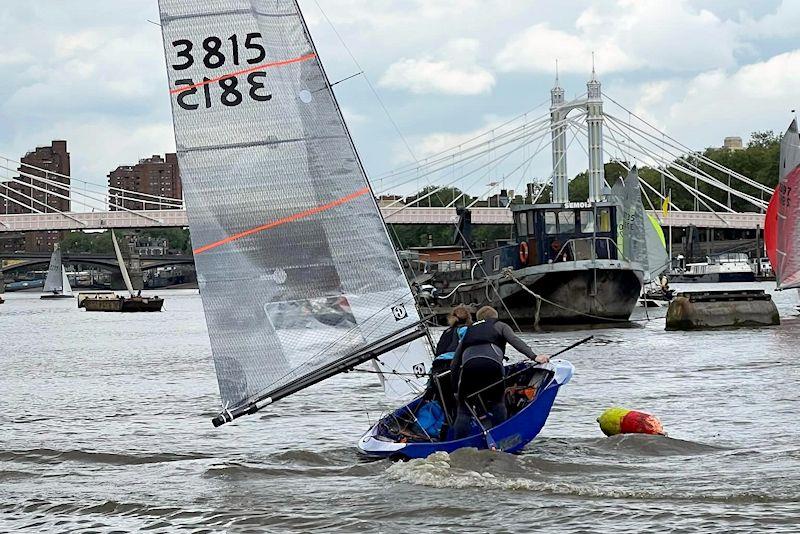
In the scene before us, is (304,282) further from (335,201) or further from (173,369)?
(173,369)

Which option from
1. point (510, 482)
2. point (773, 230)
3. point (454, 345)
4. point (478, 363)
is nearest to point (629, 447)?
point (454, 345)

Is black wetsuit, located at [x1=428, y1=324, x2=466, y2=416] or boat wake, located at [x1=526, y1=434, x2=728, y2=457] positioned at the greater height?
black wetsuit, located at [x1=428, y1=324, x2=466, y2=416]

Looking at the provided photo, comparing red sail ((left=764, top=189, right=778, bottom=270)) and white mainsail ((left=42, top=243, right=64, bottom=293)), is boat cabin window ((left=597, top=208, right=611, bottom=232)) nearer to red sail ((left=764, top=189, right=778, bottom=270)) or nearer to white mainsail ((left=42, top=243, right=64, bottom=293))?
red sail ((left=764, top=189, right=778, bottom=270))

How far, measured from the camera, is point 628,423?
14.6 m

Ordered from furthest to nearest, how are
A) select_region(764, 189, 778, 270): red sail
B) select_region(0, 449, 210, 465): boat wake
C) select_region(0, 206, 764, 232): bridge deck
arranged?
select_region(0, 206, 764, 232): bridge deck
select_region(764, 189, 778, 270): red sail
select_region(0, 449, 210, 465): boat wake

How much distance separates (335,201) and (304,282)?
0.79 m

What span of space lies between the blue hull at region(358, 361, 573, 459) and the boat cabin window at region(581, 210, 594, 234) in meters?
25.1

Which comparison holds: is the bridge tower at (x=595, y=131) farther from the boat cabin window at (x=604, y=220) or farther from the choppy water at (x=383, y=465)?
the choppy water at (x=383, y=465)

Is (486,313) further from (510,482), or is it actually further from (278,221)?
(278,221)

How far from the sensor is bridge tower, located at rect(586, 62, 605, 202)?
69062mm

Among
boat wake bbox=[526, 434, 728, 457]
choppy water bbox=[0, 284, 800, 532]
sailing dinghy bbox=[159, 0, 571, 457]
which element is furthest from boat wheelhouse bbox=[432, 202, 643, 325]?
sailing dinghy bbox=[159, 0, 571, 457]

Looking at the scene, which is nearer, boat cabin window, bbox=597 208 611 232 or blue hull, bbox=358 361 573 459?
blue hull, bbox=358 361 573 459

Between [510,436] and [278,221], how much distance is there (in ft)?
9.25

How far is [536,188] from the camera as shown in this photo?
86188 millimetres
